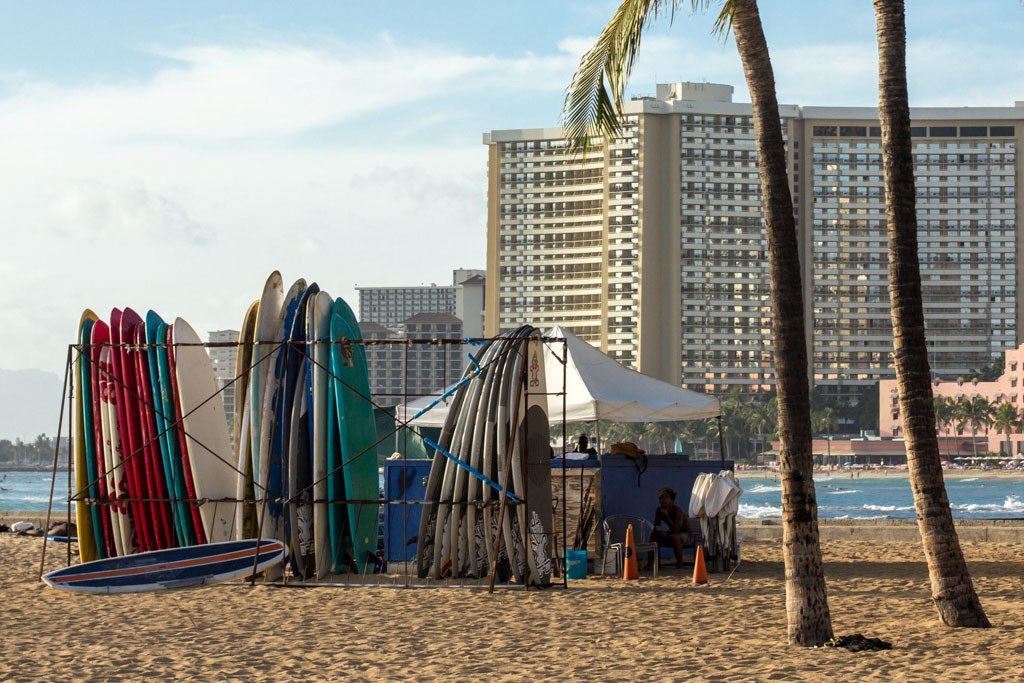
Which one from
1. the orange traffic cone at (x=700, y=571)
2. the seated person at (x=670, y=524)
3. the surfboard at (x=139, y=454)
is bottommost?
the orange traffic cone at (x=700, y=571)

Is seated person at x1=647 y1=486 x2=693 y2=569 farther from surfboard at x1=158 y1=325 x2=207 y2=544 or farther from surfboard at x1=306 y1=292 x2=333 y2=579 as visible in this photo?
surfboard at x1=158 y1=325 x2=207 y2=544

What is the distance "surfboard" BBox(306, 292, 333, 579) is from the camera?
1302 cm

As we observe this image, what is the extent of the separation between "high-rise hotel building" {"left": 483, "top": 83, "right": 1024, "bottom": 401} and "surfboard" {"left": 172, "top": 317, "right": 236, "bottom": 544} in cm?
11184

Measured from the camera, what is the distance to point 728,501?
13.7 metres

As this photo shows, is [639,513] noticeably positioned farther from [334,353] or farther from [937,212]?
[937,212]

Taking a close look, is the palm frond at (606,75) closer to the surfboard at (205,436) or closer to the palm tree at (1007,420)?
the surfboard at (205,436)

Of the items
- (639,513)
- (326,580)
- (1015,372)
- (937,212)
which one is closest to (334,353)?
(326,580)

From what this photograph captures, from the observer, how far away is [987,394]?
12825 centimetres

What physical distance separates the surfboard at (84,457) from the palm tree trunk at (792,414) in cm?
761

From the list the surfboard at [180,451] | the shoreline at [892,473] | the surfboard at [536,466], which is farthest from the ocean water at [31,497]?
the shoreline at [892,473]

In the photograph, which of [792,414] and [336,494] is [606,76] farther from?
[336,494]

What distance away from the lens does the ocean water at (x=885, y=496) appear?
61.0 metres

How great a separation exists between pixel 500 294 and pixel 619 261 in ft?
37.8

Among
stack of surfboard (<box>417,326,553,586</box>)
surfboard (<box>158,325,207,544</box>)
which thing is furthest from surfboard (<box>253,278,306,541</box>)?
stack of surfboard (<box>417,326,553,586</box>)
